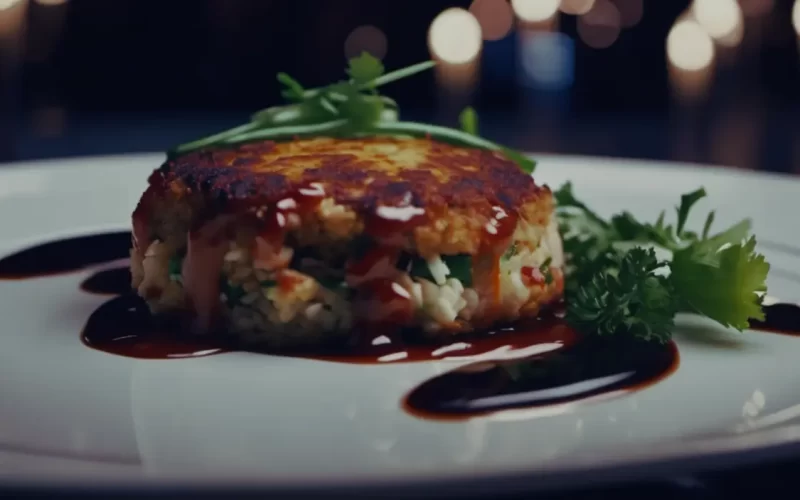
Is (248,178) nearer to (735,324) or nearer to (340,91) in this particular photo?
(340,91)

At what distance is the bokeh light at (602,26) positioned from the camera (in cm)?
1140

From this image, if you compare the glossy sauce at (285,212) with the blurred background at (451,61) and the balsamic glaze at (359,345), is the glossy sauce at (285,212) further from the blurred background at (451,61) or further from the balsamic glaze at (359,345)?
the blurred background at (451,61)

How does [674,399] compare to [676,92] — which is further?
[676,92]

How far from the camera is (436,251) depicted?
86.4 inches

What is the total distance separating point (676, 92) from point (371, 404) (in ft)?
29.0

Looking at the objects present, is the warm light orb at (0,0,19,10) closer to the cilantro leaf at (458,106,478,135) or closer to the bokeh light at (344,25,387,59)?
the cilantro leaf at (458,106,478,135)

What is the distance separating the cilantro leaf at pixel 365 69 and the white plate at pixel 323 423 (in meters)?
0.98

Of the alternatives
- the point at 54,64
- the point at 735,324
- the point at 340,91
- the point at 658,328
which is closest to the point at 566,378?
the point at 658,328

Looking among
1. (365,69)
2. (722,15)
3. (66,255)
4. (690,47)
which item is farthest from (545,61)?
(66,255)

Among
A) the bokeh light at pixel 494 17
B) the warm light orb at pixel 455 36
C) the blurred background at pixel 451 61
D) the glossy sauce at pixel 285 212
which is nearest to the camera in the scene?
the glossy sauce at pixel 285 212

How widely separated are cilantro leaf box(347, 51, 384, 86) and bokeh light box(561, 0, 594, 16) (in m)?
8.29

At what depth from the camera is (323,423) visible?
69.1 inches

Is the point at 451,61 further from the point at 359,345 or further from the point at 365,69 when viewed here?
the point at 359,345

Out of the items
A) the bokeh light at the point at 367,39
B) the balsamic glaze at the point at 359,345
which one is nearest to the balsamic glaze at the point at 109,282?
the balsamic glaze at the point at 359,345
